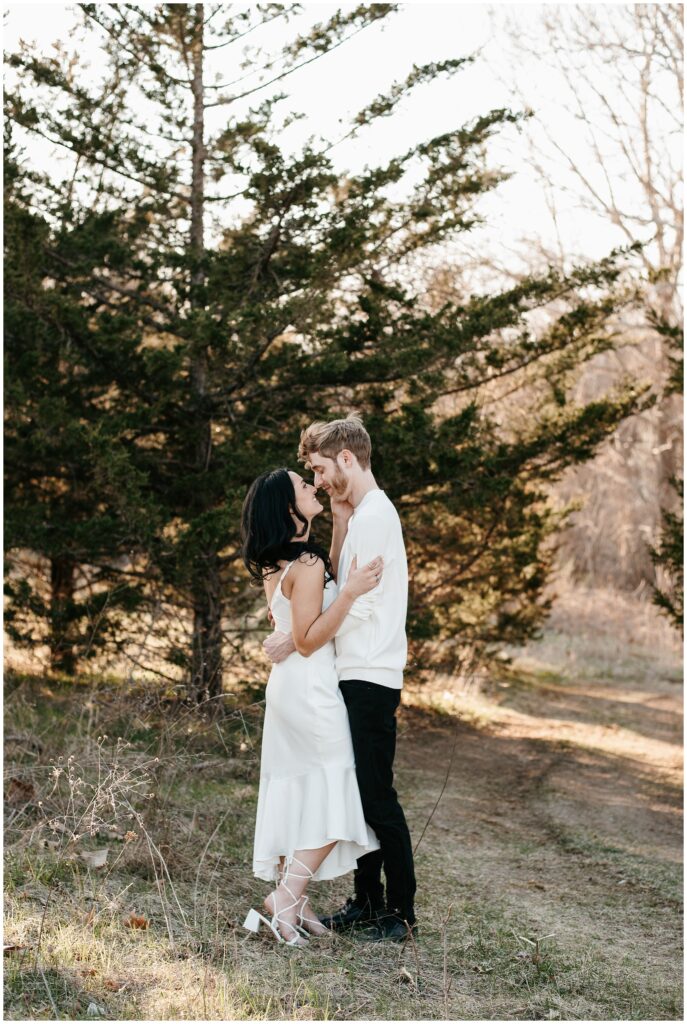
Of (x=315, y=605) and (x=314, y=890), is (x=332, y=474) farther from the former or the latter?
(x=314, y=890)

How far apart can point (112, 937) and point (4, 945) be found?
1.32 feet

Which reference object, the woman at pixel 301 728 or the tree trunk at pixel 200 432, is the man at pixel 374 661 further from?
the tree trunk at pixel 200 432

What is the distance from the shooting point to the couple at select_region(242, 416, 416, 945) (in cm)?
406

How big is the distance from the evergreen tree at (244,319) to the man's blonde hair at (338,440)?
106 inches

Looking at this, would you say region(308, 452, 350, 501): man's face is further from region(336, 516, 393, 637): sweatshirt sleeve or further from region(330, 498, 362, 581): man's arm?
region(336, 516, 393, 637): sweatshirt sleeve

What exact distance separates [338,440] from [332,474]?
0.49ft

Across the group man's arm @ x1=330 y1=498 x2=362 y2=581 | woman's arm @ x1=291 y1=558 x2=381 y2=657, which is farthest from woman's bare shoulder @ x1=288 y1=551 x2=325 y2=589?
man's arm @ x1=330 y1=498 x2=362 y2=581

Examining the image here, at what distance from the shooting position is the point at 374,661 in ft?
13.4

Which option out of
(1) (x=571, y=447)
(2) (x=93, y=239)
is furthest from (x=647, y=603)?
(2) (x=93, y=239)

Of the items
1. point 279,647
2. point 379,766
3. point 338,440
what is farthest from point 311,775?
point 338,440

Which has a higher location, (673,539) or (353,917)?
(673,539)

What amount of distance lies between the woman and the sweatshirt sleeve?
80 millimetres

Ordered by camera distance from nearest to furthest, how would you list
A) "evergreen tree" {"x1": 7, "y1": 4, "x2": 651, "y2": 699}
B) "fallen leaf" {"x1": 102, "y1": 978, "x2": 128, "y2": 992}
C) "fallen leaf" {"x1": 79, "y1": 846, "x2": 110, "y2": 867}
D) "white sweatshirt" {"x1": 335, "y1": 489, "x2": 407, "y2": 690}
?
"fallen leaf" {"x1": 102, "y1": 978, "x2": 128, "y2": 992} < "white sweatshirt" {"x1": 335, "y1": 489, "x2": 407, "y2": 690} < "fallen leaf" {"x1": 79, "y1": 846, "x2": 110, "y2": 867} < "evergreen tree" {"x1": 7, "y1": 4, "x2": 651, "y2": 699}

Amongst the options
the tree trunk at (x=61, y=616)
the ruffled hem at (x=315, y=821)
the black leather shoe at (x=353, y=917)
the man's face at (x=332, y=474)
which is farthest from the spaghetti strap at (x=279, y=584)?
the tree trunk at (x=61, y=616)
